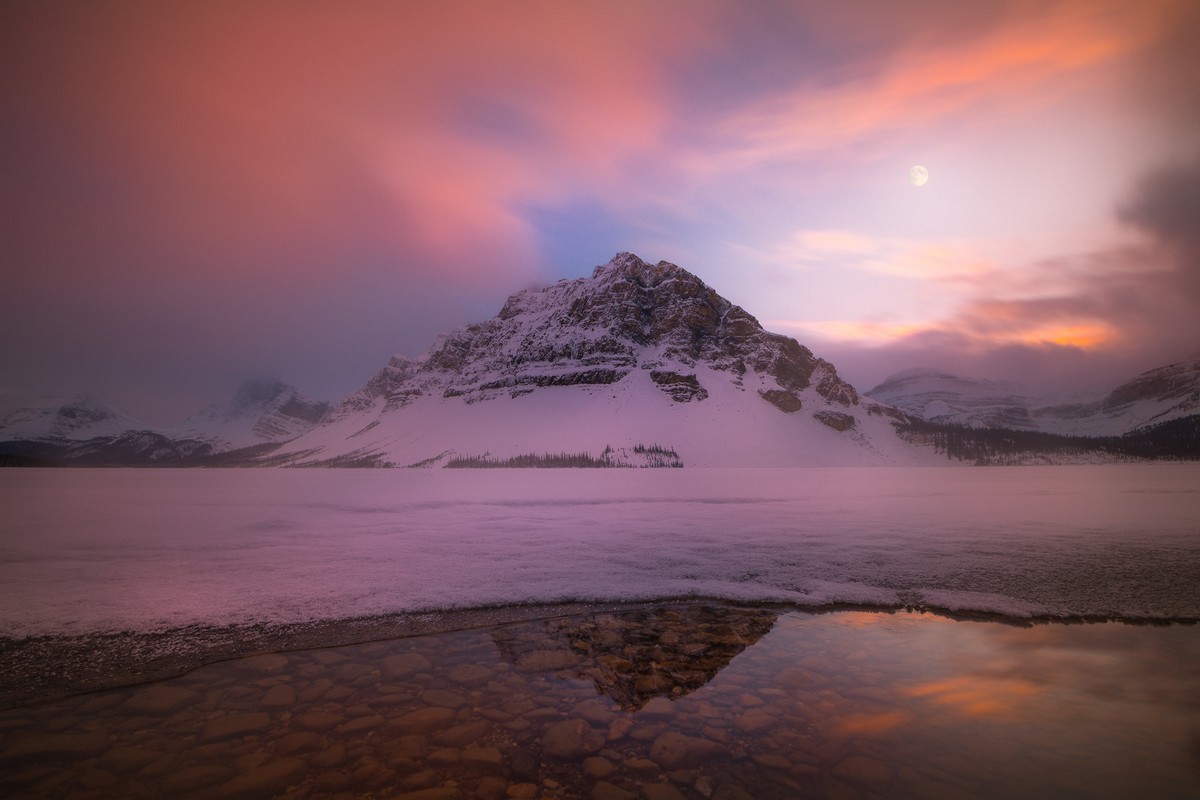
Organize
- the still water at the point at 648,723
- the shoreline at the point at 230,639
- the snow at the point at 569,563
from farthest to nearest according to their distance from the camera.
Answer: the snow at the point at 569,563
the shoreline at the point at 230,639
the still water at the point at 648,723

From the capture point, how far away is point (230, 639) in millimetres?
9945

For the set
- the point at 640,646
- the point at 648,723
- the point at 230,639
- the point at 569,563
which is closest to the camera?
the point at 648,723

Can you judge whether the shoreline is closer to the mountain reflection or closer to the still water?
the still water

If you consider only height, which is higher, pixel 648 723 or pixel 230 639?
pixel 648 723

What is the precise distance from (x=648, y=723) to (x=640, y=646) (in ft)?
9.42

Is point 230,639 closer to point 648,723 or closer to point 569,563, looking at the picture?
point 648,723

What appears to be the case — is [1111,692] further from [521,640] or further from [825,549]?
[825,549]

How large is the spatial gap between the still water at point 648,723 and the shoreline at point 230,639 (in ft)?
1.64

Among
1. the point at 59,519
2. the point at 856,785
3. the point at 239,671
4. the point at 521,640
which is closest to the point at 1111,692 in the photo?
the point at 856,785

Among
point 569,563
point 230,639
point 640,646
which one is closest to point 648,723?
point 640,646

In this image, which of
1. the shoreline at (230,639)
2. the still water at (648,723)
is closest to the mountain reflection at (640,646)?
the still water at (648,723)

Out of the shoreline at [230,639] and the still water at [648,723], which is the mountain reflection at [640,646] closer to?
the still water at [648,723]

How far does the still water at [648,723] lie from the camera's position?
553cm

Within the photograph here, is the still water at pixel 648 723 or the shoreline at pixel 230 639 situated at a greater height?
the still water at pixel 648 723
